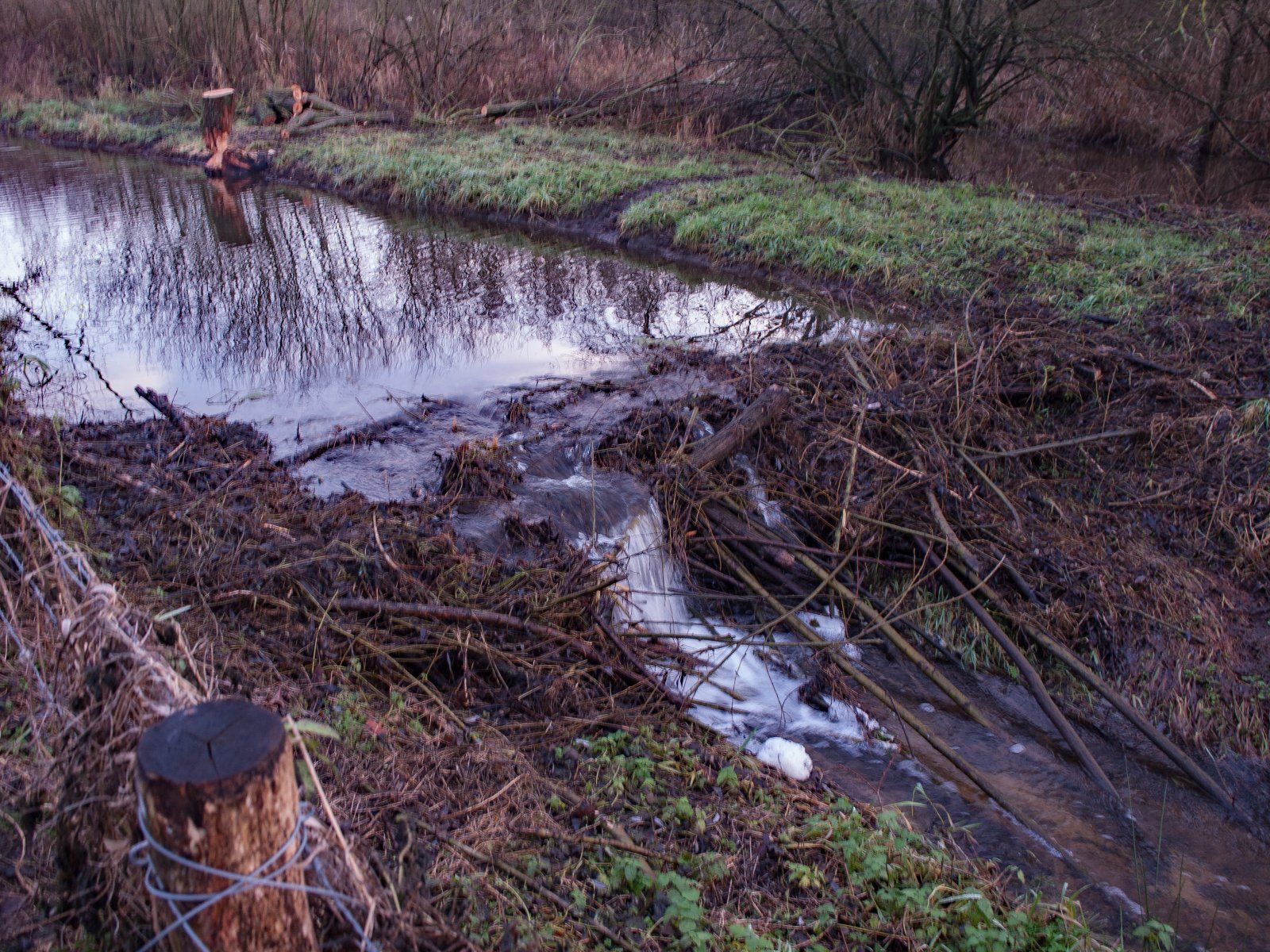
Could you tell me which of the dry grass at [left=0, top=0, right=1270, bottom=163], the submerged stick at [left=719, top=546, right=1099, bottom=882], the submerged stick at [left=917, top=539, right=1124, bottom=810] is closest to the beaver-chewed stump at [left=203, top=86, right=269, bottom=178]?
the dry grass at [left=0, top=0, right=1270, bottom=163]

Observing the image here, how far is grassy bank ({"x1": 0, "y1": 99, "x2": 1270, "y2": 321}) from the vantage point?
9.08 m

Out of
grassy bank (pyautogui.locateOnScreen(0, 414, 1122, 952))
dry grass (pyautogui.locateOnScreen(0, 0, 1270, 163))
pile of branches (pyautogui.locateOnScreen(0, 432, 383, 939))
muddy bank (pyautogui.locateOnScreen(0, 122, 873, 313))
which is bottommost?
grassy bank (pyautogui.locateOnScreen(0, 414, 1122, 952))

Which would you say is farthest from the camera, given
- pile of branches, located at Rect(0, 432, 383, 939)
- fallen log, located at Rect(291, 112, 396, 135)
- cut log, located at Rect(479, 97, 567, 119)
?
fallen log, located at Rect(291, 112, 396, 135)

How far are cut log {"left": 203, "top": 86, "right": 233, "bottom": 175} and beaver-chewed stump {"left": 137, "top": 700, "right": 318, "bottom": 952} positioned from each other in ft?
55.9

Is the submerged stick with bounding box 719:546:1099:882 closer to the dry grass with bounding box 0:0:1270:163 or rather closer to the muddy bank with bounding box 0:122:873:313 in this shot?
the muddy bank with bounding box 0:122:873:313

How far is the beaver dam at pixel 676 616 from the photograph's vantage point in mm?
2941

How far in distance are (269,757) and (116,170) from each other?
1840cm

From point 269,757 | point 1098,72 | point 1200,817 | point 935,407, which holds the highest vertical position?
point 1098,72

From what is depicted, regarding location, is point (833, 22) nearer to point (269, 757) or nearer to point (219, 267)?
point (219, 267)

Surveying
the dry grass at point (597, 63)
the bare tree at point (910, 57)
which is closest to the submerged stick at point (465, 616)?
the bare tree at point (910, 57)

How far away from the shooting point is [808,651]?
16.7 ft

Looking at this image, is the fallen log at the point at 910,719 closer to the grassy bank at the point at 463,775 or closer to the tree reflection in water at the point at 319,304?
the grassy bank at the point at 463,775

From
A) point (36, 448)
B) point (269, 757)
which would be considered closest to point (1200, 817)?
point (269, 757)

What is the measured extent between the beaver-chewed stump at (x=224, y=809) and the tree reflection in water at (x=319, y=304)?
17.7ft
